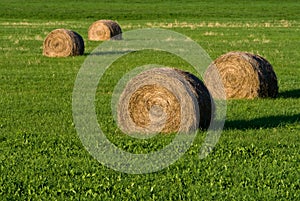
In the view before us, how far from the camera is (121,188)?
32.9ft

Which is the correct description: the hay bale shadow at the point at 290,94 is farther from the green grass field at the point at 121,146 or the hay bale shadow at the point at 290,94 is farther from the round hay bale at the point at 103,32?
the round hay bale at the point at 103,32

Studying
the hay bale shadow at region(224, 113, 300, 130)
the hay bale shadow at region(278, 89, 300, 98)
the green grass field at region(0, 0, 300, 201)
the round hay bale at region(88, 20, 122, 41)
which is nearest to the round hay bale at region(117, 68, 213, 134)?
the green grass field at region(0, 0, 300, 201)

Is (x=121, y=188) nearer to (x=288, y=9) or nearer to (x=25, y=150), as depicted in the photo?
(x=25, y=150)

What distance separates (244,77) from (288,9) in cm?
6426

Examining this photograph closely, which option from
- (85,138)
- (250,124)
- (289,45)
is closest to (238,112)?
(250,124)

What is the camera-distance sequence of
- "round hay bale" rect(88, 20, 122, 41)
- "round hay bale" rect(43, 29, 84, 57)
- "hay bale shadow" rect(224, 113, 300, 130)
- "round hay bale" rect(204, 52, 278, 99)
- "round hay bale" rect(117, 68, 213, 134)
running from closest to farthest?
"round hay bale" rect(117, 68, 213, 134) → "hay bale shadow" rect(224, 113, 300, 130) → "round hay bale" rect(204, 52, 278, 99) → "round hay bale" rect(43, 29, 84, 57) → "round hay bale" rect(88, 20, 122, 41)

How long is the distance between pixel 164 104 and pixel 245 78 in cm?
484

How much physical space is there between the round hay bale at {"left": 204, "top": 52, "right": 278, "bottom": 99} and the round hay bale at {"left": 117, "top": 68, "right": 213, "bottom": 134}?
406 centimetres

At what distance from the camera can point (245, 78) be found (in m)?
17.9

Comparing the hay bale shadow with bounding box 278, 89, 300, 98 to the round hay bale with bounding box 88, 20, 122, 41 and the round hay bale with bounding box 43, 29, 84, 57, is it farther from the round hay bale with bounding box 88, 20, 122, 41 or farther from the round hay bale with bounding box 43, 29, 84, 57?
the round hay bale with bounding box 88, 20, 122, 41

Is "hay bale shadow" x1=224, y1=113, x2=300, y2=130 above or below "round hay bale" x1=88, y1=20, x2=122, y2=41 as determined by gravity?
above

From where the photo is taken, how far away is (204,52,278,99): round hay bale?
17.7 meters

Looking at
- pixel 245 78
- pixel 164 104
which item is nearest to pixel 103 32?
pixel 245 78

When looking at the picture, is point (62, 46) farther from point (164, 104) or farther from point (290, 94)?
point (164, 104)
